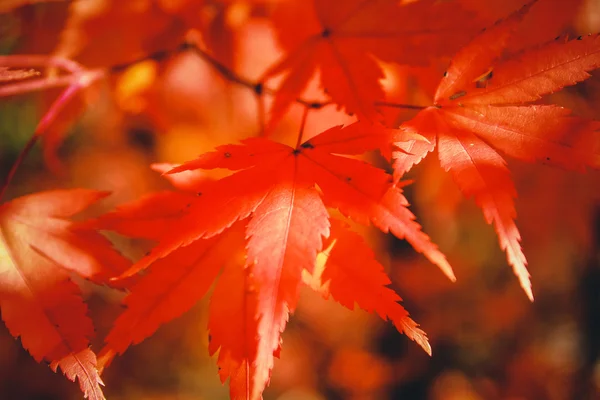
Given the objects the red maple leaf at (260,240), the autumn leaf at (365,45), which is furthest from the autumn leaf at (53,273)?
the autumn leaf at (365,45)

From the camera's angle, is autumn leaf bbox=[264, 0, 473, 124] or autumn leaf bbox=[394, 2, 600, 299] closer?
autumn leaf bbox=[394, 2, 600, 299]

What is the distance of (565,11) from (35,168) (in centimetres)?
288

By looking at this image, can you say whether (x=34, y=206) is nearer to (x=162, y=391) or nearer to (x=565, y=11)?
(x=565, y=11)

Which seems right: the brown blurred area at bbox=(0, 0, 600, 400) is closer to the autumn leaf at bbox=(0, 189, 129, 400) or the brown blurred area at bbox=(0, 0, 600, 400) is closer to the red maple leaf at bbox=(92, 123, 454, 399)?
the autumn leaf at bbox=(0, 189, 129, 400)

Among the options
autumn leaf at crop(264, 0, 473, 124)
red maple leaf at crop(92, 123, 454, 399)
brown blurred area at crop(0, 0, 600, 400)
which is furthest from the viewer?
brown blurred area at crop(0, 0, 600, 400)

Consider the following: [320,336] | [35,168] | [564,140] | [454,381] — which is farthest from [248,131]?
[564,140]

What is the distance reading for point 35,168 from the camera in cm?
266

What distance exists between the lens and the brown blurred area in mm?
1070

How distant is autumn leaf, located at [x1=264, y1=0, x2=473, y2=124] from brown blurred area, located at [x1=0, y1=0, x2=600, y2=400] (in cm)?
35

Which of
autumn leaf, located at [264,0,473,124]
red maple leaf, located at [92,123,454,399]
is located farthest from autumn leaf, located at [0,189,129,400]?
autumn leaf, located at [264,0,473,124]

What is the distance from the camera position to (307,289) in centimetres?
235

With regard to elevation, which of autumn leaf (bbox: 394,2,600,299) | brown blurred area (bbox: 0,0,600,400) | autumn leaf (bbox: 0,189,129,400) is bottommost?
brown blurred area (bbox: 0,0,600,400)

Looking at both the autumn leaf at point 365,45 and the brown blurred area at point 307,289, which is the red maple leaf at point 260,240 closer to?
the autumn leaf at point 365,45

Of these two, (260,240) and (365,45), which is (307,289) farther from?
(260,240)
